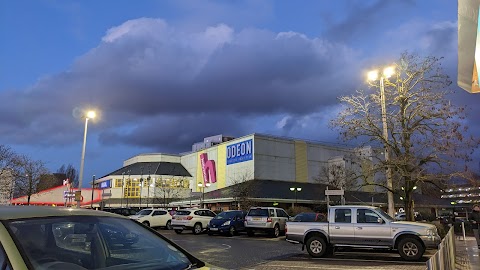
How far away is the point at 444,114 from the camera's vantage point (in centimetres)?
2080

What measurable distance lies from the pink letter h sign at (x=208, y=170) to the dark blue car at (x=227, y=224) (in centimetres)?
4398

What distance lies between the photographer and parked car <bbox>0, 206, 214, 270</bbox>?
9.10 feet

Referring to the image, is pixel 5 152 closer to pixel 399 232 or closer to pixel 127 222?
pixel 399 232

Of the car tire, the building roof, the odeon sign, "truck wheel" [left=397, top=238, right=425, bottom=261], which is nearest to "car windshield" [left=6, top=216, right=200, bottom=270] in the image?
"truck wheel" [left=397, top=238, right=425, bottom=261]

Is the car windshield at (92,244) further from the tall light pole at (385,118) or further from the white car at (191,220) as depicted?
the white car at (191,220)

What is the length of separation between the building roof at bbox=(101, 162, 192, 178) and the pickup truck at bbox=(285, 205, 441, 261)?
67.2 meters

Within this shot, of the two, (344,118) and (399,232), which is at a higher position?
(344,118)

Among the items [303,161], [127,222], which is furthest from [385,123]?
[303,161]

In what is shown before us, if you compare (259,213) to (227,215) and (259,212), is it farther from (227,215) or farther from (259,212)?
(227,215)

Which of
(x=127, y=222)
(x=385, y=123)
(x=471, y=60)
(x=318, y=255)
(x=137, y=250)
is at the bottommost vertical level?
(x=318, y=255)

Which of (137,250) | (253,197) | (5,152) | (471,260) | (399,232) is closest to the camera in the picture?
(137,250)

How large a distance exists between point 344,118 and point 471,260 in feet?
35.4

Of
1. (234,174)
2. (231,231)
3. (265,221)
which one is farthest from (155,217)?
(234,174)

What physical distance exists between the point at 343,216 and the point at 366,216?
798mm
